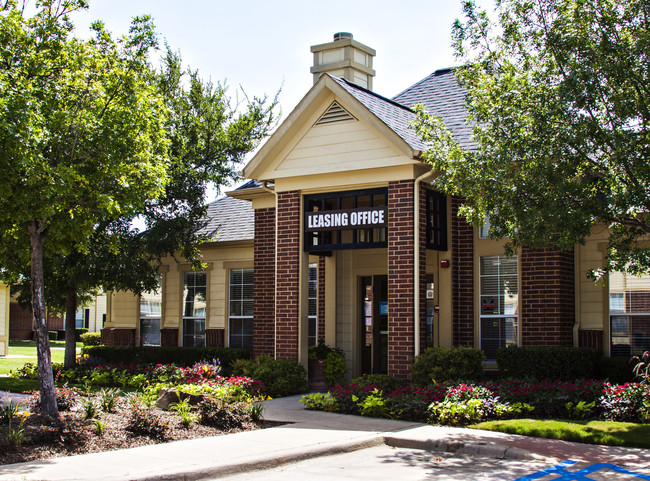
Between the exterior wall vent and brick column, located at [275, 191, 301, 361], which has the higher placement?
the exterior wall vent

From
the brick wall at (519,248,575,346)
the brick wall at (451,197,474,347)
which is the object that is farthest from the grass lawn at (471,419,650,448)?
the brick wall at (451,197,474,347)

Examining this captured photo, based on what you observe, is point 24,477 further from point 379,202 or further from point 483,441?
point 379,202

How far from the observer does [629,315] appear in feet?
44.9

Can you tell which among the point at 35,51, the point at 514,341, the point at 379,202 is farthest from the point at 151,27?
the point at 514,341

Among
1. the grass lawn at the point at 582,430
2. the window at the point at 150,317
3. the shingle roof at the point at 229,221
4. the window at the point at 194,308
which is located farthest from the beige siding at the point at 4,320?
the grass lawn at the point at 582,430

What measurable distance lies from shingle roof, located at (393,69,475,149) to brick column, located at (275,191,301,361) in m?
3.69

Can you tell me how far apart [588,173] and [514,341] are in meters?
4.71

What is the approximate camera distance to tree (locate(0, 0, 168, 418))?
31.5 feet

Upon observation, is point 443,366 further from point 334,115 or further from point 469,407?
point 334,115

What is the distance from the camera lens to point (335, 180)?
1504 centimetres

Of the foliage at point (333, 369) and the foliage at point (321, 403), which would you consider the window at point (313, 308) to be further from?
the foliage at point (321, 403)

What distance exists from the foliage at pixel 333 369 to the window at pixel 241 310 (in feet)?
13.3

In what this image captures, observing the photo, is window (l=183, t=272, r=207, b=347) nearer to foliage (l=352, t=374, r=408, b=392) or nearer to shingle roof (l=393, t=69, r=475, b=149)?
shingle roof (l=393, t=69, r=475, b=149)

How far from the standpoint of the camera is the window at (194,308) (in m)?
20.2
